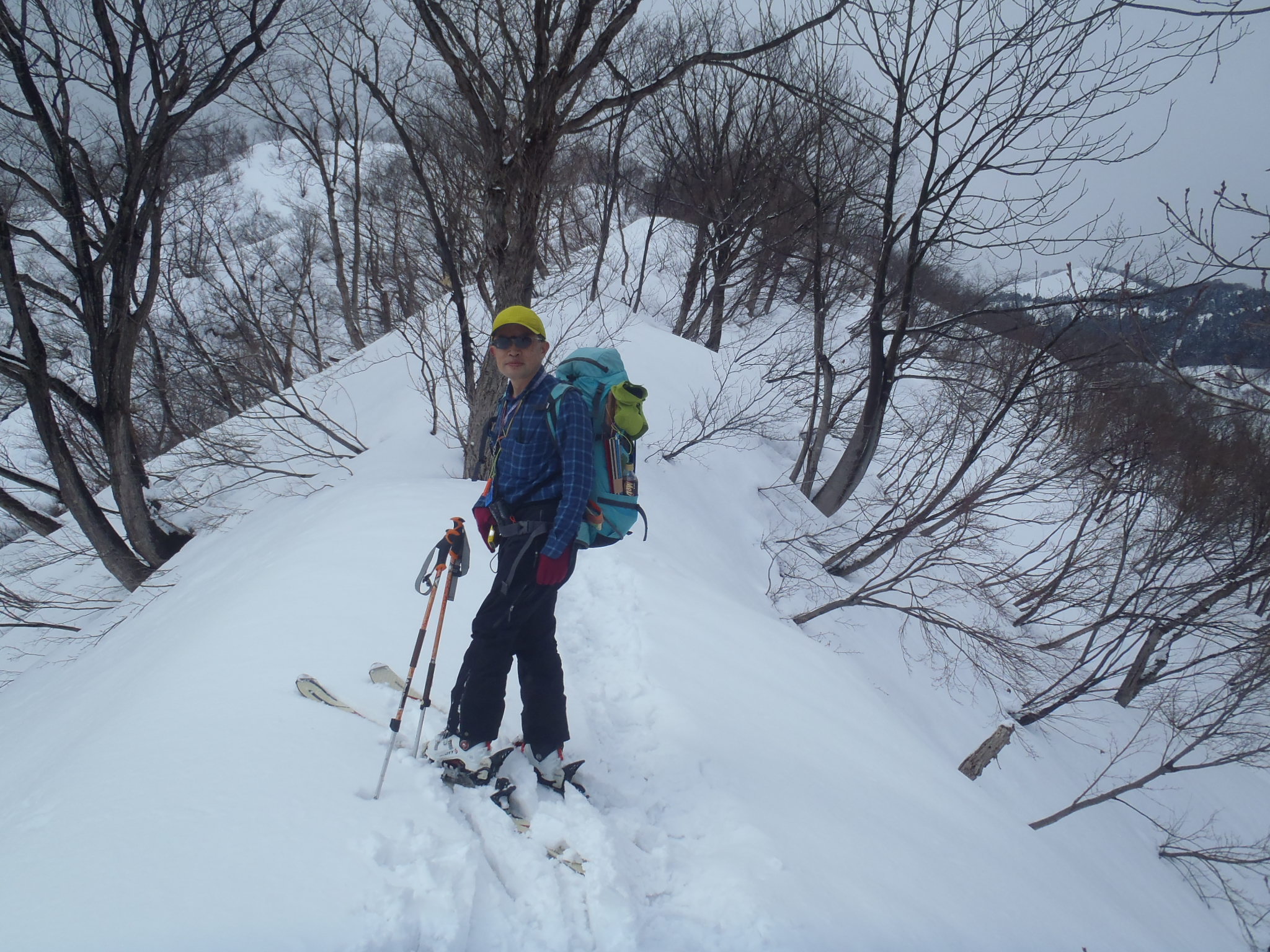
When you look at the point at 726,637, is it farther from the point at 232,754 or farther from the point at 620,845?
the point at 232,754

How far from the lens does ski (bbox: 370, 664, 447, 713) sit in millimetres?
3107

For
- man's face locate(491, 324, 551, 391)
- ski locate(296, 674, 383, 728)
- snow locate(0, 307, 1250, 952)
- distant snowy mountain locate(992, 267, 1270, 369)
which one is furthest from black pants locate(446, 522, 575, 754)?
distant snowy mountain locate(992, 267, 1270, 369)

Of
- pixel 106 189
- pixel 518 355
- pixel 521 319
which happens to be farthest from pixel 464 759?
pixel 106 189

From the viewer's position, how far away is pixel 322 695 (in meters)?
2.81

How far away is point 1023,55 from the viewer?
6.62 m

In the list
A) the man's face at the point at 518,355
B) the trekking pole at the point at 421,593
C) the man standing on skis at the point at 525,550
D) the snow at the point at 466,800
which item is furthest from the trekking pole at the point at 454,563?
the man's face at the point at 518,355

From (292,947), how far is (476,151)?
7156mm

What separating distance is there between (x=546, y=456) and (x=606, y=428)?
11.7 inches

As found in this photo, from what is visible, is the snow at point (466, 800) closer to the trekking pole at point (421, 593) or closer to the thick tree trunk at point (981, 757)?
the trekking pole at point (421, 593)

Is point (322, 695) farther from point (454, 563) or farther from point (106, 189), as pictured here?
point (106, 189)

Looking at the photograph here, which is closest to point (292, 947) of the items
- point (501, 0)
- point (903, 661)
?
point (501, 0)

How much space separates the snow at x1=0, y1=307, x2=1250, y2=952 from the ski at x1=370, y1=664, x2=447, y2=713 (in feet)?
0.22

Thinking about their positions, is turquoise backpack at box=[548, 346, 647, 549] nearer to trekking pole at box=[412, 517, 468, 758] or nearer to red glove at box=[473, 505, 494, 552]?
red glove at box=[473, 505, 494, 552]

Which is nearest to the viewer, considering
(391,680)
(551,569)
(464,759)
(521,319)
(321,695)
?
(551,569)
